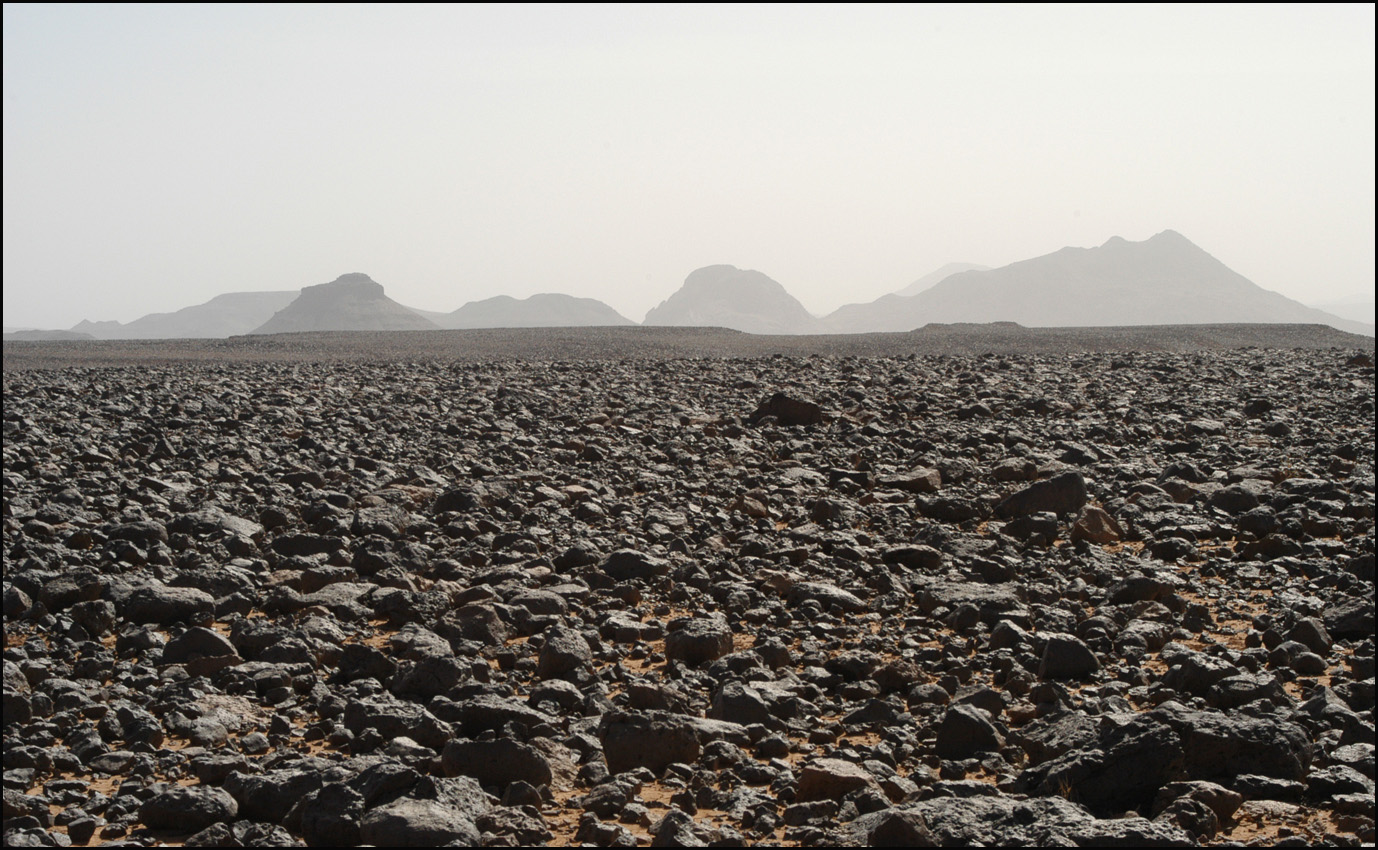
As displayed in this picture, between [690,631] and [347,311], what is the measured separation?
474ft

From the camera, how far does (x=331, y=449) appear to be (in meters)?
12.4

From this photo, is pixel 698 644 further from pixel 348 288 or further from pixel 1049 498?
pixel 348 288

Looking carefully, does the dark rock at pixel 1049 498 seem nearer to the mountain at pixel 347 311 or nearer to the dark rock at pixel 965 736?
the dark rock at pixel 965 736

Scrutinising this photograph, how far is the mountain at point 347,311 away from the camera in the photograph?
132500 millimetres

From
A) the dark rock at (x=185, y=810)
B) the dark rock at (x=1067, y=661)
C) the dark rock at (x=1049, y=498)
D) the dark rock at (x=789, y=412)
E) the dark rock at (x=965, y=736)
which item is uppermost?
the dark rock at (x=789, y=412)

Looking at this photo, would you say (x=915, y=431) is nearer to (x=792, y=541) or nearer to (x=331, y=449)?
(x=792, y=541)

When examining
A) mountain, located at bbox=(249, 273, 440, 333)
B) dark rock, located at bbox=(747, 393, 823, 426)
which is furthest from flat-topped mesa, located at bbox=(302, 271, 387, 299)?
dark rock, located at bbox=(747, 393, 823, 426)

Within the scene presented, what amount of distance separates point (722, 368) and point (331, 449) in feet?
35.5

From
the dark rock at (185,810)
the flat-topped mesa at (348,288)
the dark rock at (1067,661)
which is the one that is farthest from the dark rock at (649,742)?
the flat-topped mesa at (348,288)

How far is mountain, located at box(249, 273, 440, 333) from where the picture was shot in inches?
5217

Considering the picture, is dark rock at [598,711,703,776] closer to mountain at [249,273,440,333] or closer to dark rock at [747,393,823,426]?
dark rock at [747,393,823,426]

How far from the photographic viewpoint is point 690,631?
645cm

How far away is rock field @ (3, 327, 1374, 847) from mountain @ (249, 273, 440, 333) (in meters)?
116

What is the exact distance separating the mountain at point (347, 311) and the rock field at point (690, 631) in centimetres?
11602
